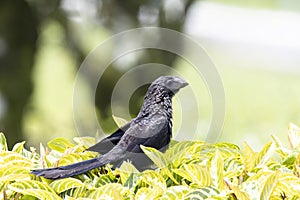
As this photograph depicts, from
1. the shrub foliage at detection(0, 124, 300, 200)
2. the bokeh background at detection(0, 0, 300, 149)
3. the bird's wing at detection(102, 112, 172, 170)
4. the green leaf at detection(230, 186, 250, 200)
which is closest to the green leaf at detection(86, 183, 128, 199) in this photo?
the shrub foliage at detection(0, 124, 300, 200)

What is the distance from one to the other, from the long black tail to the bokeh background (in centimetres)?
231

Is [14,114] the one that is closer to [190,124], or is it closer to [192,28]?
[192,28]

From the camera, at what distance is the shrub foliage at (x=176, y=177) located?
0.99 metres

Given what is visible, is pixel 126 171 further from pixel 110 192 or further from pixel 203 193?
pixel 203 193

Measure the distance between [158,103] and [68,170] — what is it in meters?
0.31

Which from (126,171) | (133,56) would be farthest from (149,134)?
(133,56)

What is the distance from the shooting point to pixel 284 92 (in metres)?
4.50

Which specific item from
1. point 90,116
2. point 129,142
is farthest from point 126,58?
point 129,142

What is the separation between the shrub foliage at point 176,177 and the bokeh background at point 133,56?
88.2 inches

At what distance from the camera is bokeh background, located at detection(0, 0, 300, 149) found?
12.5 ft

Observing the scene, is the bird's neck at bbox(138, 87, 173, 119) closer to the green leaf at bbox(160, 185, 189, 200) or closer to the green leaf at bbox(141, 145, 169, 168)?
the green leaf at bbox(141, 145, 169, 168)

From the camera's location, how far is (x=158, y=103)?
4.22 ft

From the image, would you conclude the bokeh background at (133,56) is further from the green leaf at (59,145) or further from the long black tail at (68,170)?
the long black tail at (68,170)

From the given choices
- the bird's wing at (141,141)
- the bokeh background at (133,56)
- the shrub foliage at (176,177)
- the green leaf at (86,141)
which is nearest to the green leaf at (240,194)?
the shrub foliage at (176,177)
